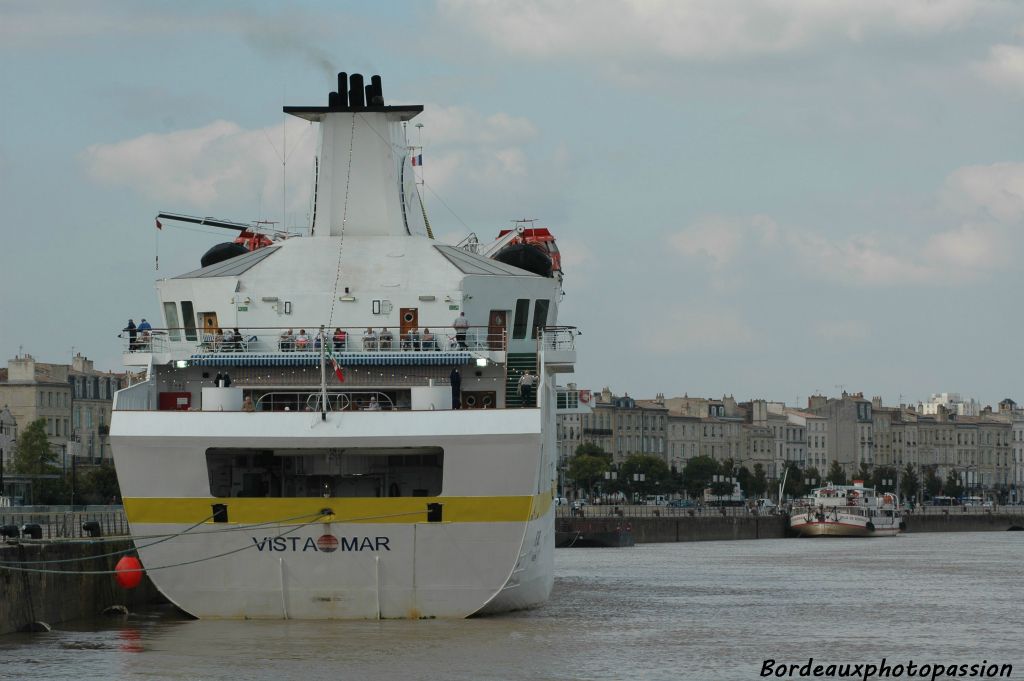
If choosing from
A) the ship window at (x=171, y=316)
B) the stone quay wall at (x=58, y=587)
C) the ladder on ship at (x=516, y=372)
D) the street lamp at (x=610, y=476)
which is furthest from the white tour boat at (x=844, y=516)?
the ship window at (x=171, y=316)

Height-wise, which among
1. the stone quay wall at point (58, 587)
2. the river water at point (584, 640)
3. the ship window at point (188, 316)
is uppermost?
the ship window at point (188, 316)

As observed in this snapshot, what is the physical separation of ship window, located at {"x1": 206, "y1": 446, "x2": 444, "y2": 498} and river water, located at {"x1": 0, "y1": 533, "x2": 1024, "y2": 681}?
9.27 ft

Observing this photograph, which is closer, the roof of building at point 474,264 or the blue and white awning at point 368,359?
the blue and white awning at point 368,359

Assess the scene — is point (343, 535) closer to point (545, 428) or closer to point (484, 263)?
point (545, 428)

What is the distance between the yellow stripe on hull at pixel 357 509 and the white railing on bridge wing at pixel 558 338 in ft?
24.4

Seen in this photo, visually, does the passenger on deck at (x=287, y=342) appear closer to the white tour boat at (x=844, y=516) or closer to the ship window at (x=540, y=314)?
the ship window at (x=540, y=314)

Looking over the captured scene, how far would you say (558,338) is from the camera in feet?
133

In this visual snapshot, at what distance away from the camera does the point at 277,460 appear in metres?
35.7

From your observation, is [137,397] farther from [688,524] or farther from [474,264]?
[688,524]

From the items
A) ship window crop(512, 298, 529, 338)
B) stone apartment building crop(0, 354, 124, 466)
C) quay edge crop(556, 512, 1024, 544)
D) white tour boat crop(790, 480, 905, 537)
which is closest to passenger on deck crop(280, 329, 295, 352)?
ship window crop(512, 298, 529, 338)

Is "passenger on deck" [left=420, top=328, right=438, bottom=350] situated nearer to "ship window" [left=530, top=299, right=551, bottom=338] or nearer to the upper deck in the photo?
the upper deck

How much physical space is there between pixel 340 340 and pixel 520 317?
4.42 metres

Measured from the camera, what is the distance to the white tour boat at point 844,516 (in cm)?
13275

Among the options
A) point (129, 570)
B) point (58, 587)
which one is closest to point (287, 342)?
point (129, 570)
